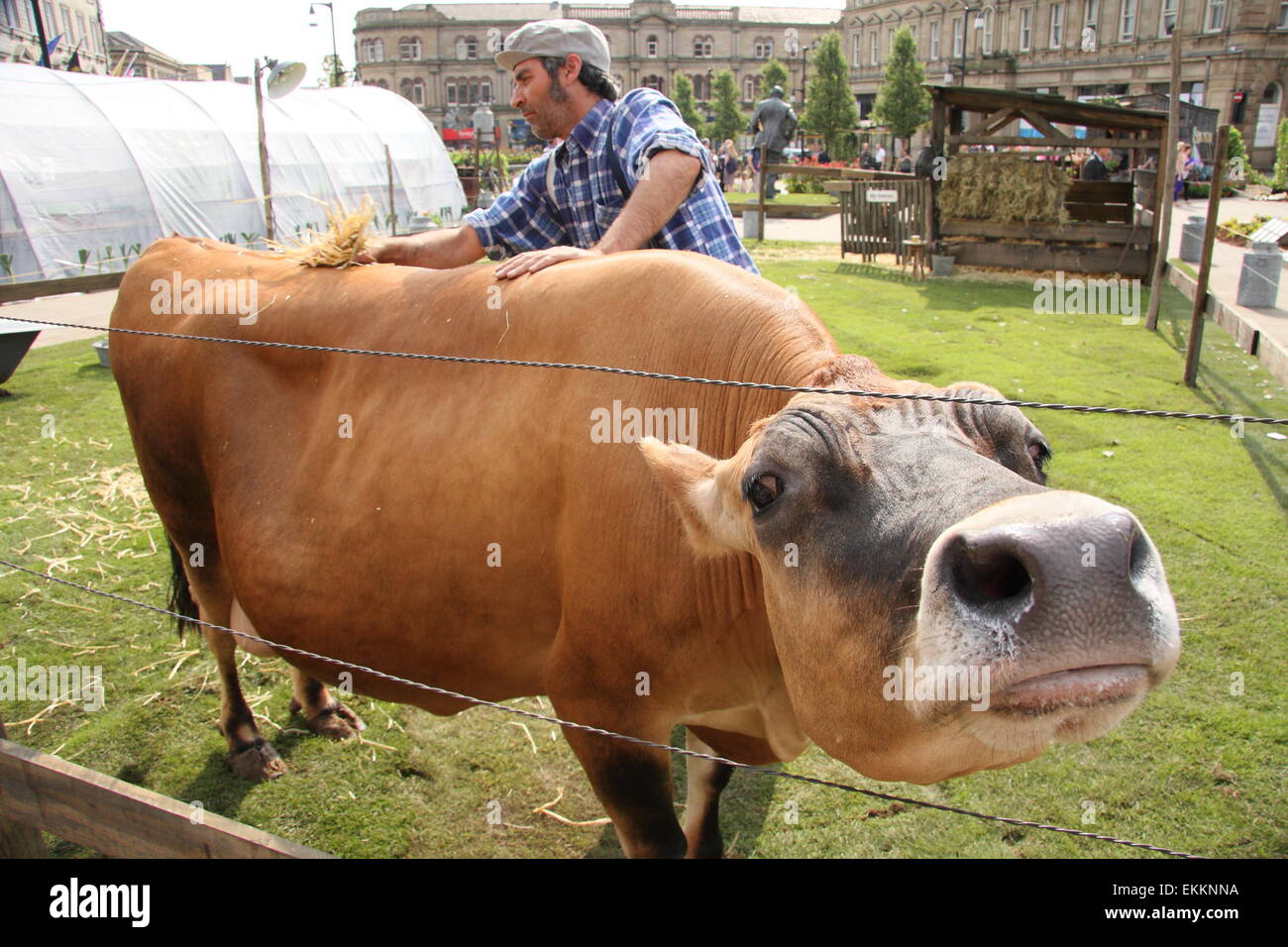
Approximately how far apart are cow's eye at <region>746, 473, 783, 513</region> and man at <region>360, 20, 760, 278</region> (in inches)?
59.1

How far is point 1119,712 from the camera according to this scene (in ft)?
5.39

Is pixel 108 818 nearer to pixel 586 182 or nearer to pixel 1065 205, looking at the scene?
pixel 586 182


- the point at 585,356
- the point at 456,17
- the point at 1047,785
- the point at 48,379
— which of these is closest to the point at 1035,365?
the point at 1047,785

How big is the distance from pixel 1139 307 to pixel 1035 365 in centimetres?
500

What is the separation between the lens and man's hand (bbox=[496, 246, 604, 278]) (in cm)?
318

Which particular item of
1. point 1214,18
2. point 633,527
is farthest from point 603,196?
point 1214,18

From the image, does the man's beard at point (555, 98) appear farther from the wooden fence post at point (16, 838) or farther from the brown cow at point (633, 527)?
the wooden fence post at point (16, 838)

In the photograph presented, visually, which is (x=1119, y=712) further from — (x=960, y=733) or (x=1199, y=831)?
(x=1199, y=831)

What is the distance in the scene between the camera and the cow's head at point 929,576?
5.13 feet

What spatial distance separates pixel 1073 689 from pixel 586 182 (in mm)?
3246

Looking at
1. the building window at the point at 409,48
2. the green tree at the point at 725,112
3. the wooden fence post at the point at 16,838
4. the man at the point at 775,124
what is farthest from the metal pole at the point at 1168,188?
the building window at the point at 409,48


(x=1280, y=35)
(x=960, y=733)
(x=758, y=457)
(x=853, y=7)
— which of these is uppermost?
(x=853, y=7)

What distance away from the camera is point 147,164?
18.0 meters

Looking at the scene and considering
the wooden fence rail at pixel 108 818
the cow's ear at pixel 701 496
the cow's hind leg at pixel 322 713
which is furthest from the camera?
the cow's hind leg at pixel 322 713
